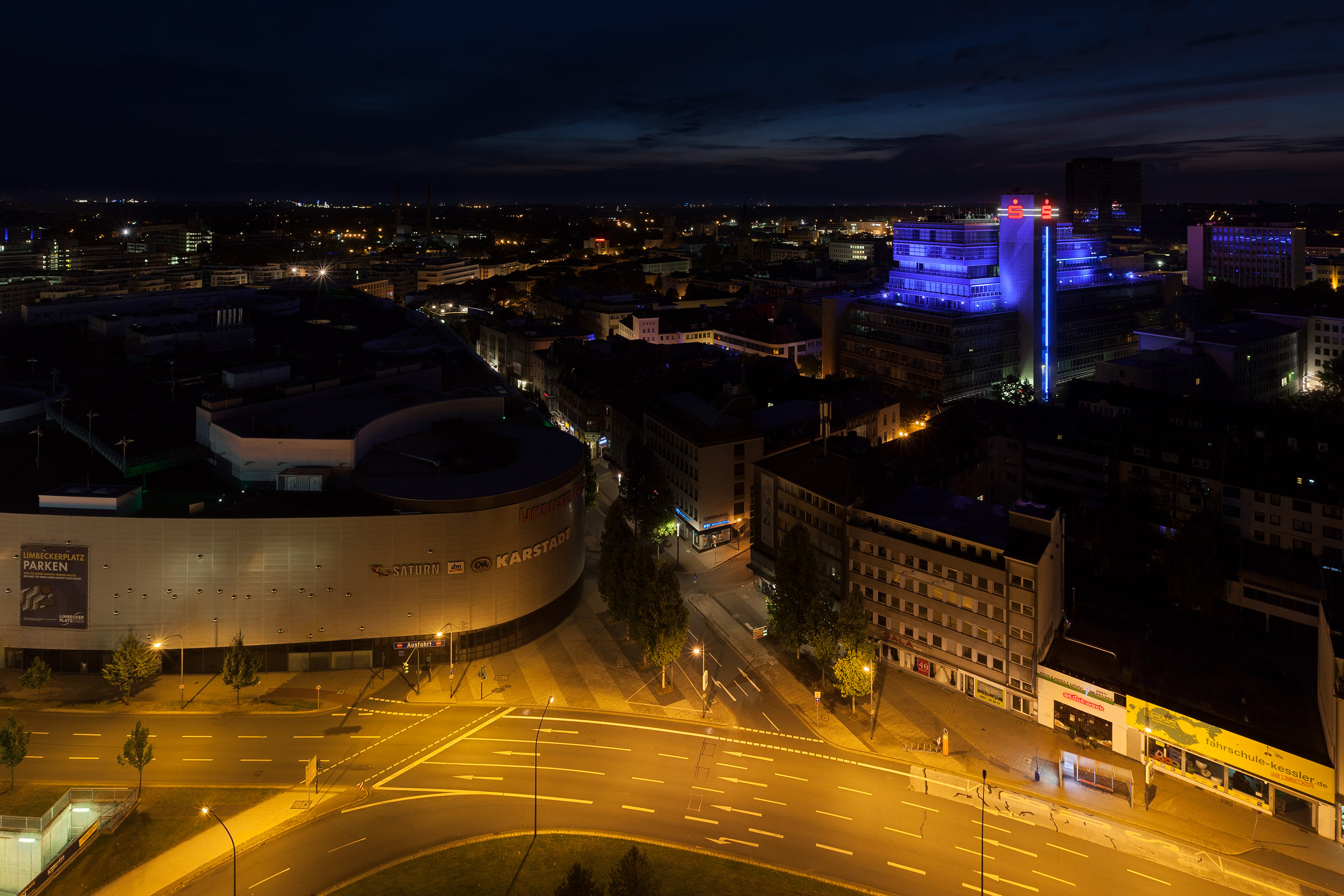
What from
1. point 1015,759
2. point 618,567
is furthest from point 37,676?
point 1015,759

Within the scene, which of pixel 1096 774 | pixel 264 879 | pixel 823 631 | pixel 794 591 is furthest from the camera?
pixel 794 591

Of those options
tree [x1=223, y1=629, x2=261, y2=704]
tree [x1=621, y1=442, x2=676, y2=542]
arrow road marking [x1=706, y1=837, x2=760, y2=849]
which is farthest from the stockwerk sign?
arrow road marking [x1=706, y1=837, x2=760, y2=849]

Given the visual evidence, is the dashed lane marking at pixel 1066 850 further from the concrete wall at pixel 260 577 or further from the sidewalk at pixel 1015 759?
the concrete wall at pixel 260 577

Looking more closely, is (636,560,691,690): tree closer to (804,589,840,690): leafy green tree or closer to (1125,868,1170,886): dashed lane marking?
(804,589,840,690): leafy green tree

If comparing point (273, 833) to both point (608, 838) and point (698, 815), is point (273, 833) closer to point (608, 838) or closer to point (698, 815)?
point (608, 838)

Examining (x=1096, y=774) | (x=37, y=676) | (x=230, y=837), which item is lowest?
(x=230, y=837)

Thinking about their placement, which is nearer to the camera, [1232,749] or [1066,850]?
[1066,850]
